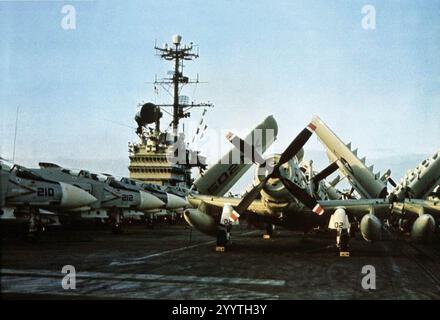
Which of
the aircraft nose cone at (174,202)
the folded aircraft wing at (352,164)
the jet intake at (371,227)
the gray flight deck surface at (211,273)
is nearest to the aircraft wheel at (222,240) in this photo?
the gray flight deck surface at (211,273)

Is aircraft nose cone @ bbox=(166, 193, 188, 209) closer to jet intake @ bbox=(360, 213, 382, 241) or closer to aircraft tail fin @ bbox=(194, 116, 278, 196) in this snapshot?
aircraft tail fin @ bbox=(194, 116, 278, 196)

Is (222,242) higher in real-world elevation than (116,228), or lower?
higher

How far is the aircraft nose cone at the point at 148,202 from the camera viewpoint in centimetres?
3284

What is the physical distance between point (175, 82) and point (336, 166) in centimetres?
3816

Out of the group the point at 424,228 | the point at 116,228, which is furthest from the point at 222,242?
the point at 116,228

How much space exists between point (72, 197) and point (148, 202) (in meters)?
8.60

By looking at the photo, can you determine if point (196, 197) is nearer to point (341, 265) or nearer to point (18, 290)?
point (341, 265)

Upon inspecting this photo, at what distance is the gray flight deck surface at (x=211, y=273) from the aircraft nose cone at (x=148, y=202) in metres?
12.6

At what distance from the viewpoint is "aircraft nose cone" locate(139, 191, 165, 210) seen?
108 feet

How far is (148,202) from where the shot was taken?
33.4 m

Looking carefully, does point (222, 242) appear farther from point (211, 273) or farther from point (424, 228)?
point (424, 228)

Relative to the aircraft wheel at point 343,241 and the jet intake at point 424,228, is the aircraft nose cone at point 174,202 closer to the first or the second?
the aircraft wheel at point 343,241

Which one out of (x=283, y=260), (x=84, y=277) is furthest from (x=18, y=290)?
(x=283, y=260)

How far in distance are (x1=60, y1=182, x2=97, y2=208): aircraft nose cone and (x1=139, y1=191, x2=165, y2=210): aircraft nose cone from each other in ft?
21.5
